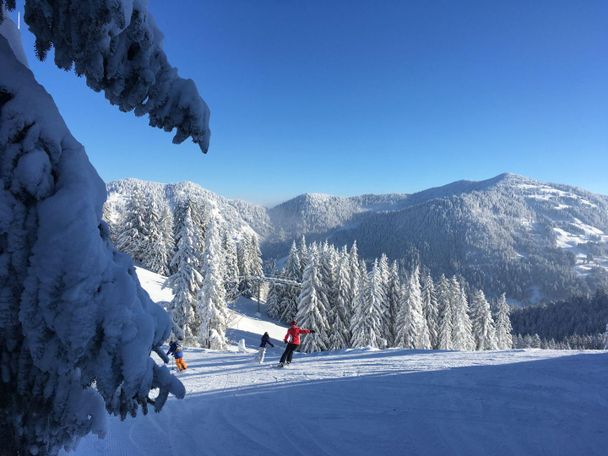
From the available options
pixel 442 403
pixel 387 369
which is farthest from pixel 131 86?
pixel 387 369

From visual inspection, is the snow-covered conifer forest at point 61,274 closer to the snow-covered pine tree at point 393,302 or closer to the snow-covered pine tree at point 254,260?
the snow-covered pine tree at point 393,302

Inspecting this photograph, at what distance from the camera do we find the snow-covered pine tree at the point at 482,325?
52594 millimetres

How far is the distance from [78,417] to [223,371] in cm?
1041

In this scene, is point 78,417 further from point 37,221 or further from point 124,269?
point 37,221

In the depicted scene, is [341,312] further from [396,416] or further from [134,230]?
[396,416]

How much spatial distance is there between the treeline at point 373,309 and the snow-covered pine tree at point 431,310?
0.07 m

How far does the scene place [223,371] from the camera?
39.3ft

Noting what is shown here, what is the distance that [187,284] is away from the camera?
1106 inches

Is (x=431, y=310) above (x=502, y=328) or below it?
above

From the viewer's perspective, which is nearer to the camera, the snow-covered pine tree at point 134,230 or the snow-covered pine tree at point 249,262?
the snow-covered pine tree at point 134,230

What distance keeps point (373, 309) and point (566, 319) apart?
121018 millimetres

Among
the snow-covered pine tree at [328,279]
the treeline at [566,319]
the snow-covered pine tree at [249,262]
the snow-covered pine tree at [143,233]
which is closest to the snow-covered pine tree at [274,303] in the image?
the snow-covered pine tree at [249,262]

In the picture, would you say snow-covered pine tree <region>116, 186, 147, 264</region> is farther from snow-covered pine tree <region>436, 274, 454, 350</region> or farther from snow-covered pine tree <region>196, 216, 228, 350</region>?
snow-covered pine tree <region>436, 274, 454, 350</region>

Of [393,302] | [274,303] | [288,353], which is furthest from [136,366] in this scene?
[274,303]
